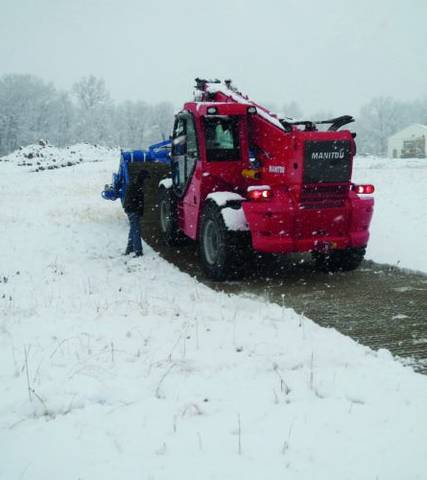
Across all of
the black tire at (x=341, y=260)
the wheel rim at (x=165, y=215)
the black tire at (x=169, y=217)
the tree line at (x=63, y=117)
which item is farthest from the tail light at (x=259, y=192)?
the tree line at (x=63, y=117)

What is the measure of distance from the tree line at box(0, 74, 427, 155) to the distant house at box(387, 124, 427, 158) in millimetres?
21844

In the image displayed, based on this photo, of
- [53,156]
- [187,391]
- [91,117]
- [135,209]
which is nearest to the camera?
[187,391]

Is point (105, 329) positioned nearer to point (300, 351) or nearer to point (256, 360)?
point (256, 360)

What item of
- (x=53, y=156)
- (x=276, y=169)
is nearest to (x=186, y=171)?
(x=276, y=169)

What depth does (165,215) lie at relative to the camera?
1083 cm

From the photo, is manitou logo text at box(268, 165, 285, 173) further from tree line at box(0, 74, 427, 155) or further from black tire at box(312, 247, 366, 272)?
tree line at box(0, 74, 427, 155)

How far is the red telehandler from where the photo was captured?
714 cm

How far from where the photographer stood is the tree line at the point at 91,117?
245ft

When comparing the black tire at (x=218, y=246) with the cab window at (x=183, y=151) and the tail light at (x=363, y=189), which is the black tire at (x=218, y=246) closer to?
the cab window at (x=183, y=151)

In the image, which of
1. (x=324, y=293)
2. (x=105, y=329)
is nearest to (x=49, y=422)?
(x=105, y=329)

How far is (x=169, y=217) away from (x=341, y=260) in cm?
376

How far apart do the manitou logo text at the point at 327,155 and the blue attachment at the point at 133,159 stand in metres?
5.76

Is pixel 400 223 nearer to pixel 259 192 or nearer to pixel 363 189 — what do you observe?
pixel 363 189

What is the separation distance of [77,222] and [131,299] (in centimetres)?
731
